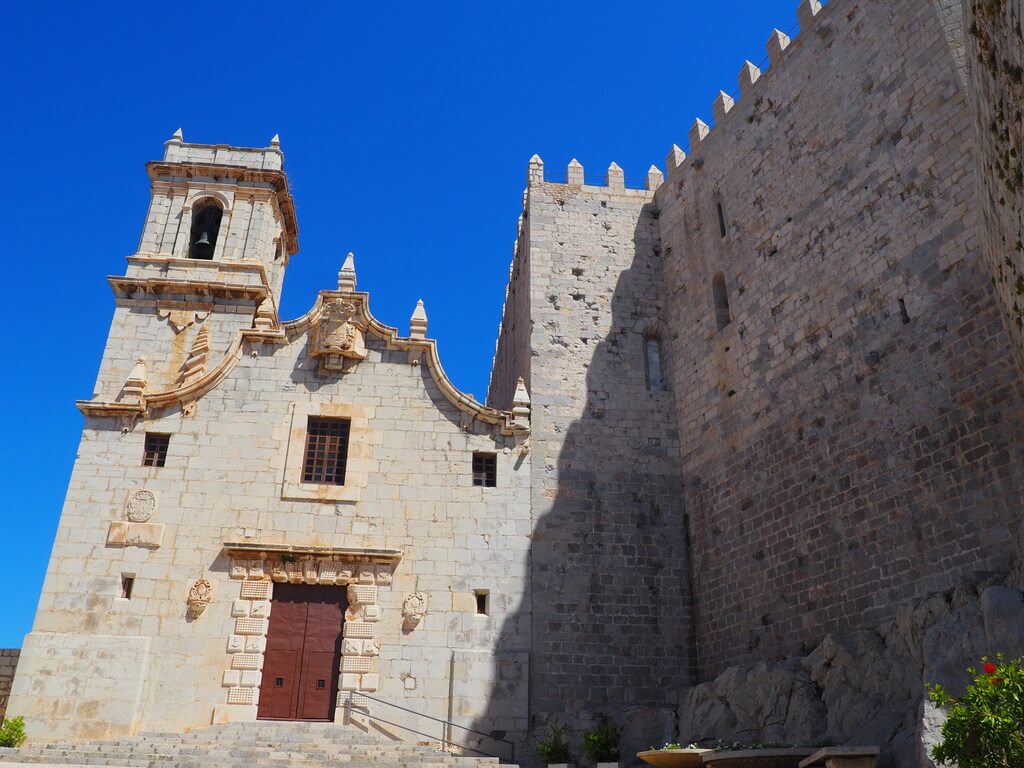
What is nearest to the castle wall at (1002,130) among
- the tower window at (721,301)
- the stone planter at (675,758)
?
the stone planter at (675,758)

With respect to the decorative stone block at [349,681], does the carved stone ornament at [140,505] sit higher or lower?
higher

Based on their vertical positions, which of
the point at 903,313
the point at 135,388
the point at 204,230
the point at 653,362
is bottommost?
the point at 903,313

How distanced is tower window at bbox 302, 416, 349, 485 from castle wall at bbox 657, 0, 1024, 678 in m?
7.93

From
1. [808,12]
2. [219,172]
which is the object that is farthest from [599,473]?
[219,172]

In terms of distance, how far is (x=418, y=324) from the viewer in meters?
20.8

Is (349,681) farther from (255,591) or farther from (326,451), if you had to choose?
(326,451)

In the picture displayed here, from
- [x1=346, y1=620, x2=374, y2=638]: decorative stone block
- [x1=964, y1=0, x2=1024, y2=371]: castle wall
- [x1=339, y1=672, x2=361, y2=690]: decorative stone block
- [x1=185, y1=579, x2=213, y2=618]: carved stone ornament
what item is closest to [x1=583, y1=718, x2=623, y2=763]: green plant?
[x1=339, y1=672, x2=361, y2=690]: decorative stone block

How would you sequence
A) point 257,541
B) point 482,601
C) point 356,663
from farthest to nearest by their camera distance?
point 482,601 → point 257,541 → point 356,663

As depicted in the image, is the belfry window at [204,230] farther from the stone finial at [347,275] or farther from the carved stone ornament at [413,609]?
the carved stone ornament at [413,609]

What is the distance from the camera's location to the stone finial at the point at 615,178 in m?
24.0

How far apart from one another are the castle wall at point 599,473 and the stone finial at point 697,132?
6.79 ft

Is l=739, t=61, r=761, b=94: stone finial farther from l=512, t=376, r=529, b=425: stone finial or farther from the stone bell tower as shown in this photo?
the stone bell tower

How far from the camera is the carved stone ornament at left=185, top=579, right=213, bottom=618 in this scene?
17.2 m

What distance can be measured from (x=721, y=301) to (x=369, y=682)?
1161 centimetres
